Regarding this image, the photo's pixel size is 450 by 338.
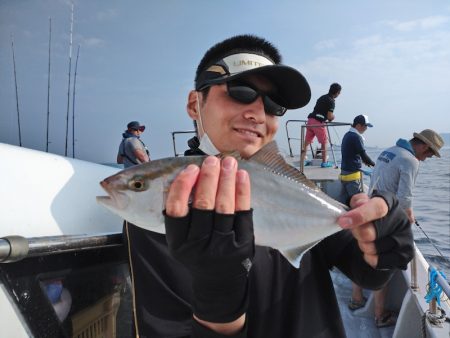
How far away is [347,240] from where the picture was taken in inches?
87.2

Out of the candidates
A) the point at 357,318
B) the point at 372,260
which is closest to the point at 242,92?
the point at 372,260

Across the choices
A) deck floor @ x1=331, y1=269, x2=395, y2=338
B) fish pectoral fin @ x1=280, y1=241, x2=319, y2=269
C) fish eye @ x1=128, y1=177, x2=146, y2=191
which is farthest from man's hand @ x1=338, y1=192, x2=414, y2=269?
deck floor @ x1=331, y1=269, x2=395, y2=338

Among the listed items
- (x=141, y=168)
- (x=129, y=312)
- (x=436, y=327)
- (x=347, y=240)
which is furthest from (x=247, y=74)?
(x=436, y=327)

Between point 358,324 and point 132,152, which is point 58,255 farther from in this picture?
point 132,152

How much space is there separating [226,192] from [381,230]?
0.90 m

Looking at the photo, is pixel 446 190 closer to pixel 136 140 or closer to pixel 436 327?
pixel 136 140

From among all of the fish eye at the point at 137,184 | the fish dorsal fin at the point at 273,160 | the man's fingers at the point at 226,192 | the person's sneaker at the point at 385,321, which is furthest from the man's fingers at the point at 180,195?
the person's sneaker at the point at 385,321

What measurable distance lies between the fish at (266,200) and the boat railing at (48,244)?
1.68ft

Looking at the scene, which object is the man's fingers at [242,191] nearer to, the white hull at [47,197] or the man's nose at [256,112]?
the man's nose at [256,112]

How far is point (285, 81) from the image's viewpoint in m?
2.29

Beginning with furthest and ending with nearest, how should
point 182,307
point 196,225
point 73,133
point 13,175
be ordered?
point 73,133, point 13,175, point 182,307, point 196,225

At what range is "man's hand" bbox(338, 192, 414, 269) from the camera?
1829mm

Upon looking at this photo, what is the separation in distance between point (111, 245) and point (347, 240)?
1603 mm

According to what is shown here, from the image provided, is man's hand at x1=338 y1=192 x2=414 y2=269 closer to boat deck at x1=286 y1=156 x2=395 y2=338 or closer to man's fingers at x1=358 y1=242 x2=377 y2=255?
man's fingers at x1=358 y1=242 x2=377 y2=255
